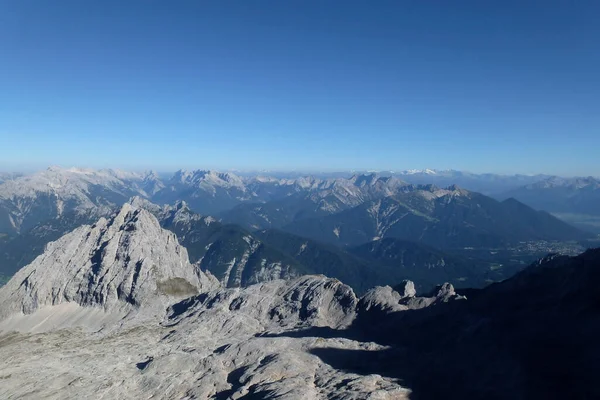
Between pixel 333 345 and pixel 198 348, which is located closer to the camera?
pixel 333 345

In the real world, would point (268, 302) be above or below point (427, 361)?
below

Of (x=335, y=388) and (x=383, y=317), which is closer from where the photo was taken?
(x=335, y=388)

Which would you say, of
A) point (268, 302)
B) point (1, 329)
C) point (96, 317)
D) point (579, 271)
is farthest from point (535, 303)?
point (1, 329)

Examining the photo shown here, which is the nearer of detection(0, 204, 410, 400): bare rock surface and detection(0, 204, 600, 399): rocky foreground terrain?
detection(0, 204, 600, 399): rocky foreground terrain

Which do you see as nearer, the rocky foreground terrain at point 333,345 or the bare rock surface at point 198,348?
the rocky foreground terrain at point 333,345

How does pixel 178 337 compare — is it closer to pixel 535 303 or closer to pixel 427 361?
pixel 427 361

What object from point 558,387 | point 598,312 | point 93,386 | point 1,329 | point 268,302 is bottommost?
point 1,329

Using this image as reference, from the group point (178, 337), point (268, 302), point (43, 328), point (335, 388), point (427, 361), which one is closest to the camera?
point (335, 388)

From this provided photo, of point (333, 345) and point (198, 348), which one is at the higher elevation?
point (333, 345)
